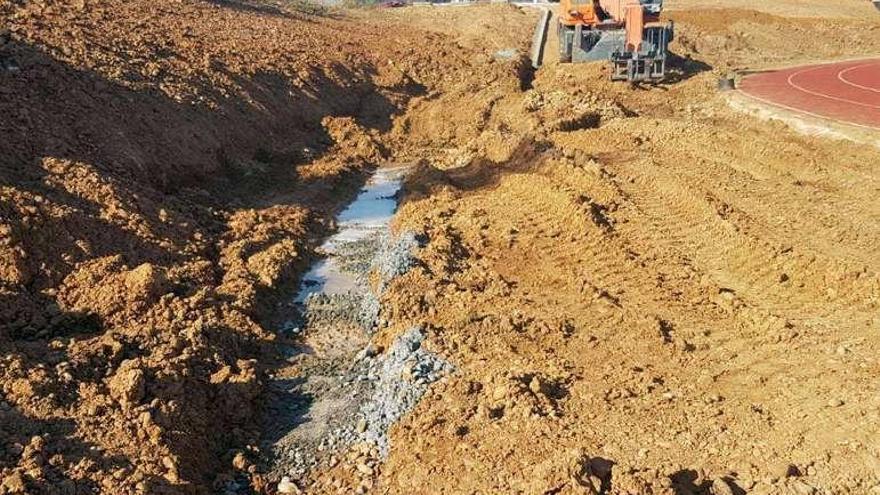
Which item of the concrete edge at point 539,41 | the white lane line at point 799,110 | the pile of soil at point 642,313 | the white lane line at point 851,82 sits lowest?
the white lane line at point 851,82

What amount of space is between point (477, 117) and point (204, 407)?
12.8 metres

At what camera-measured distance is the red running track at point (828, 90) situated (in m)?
16.7

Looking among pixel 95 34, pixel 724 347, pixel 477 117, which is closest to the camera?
pixel 724 347

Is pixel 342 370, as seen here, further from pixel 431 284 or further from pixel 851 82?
pixel 851 82

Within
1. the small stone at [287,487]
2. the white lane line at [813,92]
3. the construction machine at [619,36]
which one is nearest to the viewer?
the small stone at [287,487]

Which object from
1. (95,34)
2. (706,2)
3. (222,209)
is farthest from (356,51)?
(706,2)

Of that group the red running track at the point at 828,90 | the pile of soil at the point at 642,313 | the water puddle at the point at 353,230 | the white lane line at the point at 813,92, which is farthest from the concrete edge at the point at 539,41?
the water puddle at the point at 353,230

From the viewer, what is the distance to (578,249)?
34.2ft

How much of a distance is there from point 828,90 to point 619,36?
5843mm

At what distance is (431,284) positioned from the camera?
9.64m

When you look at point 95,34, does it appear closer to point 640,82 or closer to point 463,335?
point 463,335

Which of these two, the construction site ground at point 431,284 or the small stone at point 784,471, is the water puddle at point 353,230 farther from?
the small stone at point 784,471

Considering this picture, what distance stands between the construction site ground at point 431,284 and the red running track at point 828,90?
1.63 meters

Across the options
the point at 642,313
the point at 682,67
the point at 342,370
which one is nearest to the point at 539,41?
the point at 682,67
